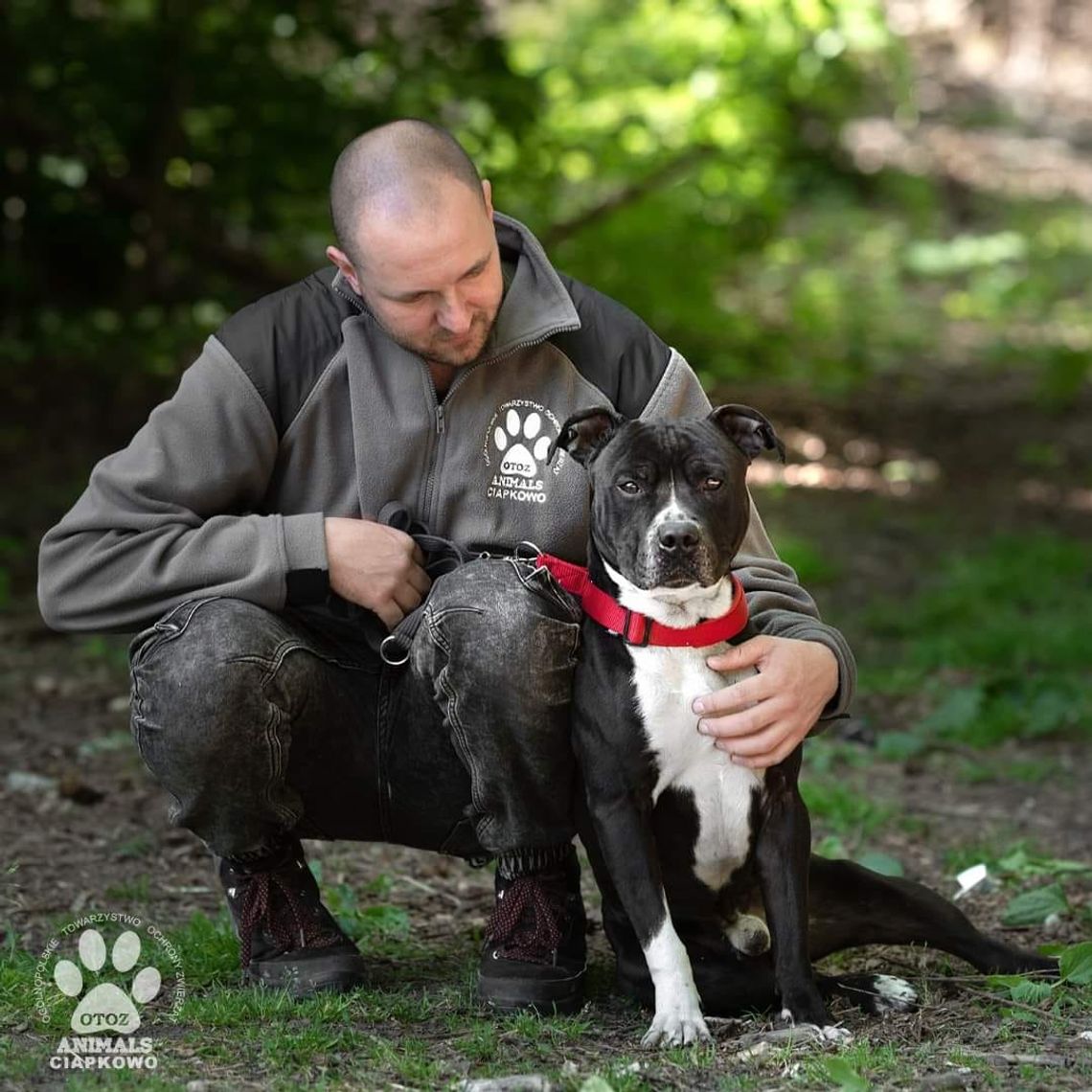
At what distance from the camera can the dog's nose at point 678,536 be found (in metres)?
3.12

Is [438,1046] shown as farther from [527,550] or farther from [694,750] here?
[527,550]

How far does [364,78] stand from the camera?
28.2ft

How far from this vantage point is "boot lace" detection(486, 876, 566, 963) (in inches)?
136

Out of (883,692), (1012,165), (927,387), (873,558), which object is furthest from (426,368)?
(1012,165)

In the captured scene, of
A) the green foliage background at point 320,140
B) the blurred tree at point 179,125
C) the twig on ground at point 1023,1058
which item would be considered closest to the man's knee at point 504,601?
the twig on ground at point 1023,1058

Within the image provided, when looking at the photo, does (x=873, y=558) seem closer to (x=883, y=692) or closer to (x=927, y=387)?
(x=883, y=692)

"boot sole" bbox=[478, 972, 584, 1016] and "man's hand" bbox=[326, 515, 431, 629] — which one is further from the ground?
"man's hand" bbox=[326, 515, 431, 629]

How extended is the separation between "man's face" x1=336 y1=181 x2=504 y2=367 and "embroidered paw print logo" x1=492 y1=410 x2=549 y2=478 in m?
0.17

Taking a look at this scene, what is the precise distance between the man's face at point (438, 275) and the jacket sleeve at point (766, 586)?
413 mm

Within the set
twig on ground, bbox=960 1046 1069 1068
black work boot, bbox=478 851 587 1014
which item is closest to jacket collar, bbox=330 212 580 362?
black work boot, bbox=478 851 587 1014

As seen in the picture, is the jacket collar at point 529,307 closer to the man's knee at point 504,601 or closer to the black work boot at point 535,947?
the man's knee at point 504,601

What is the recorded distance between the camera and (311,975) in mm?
3473

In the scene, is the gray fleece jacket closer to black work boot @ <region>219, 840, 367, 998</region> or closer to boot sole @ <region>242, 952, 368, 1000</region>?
black work boot @ <region>219, 840, 367, 998</region>

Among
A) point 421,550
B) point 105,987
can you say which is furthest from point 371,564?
point 105,987
